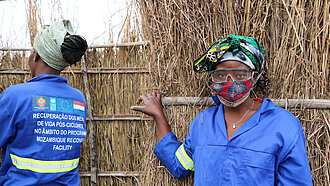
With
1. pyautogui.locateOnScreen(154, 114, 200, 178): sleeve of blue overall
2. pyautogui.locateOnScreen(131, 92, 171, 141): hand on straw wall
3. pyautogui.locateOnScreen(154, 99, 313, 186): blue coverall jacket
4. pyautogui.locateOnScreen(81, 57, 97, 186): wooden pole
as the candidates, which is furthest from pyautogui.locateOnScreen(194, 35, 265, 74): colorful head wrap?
pyautogui.locateOnScreen(81, 57, 97, 186): wooden pole

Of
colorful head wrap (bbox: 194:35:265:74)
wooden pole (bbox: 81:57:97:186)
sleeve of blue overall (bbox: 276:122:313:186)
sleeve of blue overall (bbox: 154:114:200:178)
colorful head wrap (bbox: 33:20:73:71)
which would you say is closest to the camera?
sleeve of blue overall (bbox: 276:122:313:186)

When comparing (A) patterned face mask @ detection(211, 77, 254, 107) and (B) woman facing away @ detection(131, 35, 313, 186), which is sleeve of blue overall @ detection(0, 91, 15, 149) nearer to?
(B) woman facing away @ detection(131, 35, 313, 186)

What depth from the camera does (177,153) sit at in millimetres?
1732

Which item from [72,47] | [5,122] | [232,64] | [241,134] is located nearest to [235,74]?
[232,64]

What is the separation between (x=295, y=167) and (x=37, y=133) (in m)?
1.52

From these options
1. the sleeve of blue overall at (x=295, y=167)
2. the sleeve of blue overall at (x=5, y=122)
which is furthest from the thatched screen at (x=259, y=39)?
the sleeve of blue overall at (x=5, y=122)

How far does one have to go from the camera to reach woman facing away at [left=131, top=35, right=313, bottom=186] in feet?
4.49

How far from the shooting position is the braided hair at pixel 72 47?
6.10 feet

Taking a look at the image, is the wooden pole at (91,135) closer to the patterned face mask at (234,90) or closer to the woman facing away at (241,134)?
the woman facing away at (241,134)

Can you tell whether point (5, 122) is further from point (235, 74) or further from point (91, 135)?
point (91, 135)

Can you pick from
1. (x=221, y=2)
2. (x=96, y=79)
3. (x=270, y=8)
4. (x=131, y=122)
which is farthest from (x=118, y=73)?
(x=270, y=8)

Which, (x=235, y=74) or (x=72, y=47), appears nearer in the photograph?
(x=235, y=74)

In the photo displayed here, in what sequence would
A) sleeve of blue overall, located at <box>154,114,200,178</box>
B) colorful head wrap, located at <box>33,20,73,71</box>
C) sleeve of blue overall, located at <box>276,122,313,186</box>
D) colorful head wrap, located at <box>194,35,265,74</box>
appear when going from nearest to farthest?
sleeve of blue overall, located at <box>276,122,313,186</box>
colorful head wrap, located at <box>194,35,265,74</box>
sleeve of blue overall, located at <box>154,114,200,178</box>
colorful head wrap, located at <box>33,20,73,71</box>

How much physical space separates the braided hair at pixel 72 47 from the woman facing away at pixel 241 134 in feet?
2.94
